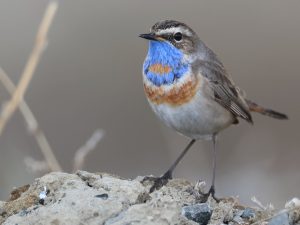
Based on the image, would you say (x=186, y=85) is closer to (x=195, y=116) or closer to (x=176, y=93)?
(x=176, y=93)

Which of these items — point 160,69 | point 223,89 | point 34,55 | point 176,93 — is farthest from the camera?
point 223,89

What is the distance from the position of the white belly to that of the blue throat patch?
0.20 m

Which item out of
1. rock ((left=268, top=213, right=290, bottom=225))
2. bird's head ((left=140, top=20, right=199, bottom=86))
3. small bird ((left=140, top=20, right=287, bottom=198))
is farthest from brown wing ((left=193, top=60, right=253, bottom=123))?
rock ((left=268, top=213, right=290, bottom=225))

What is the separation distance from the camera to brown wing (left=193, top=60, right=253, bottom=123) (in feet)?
32.1

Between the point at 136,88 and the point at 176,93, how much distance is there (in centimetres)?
Answer: 621

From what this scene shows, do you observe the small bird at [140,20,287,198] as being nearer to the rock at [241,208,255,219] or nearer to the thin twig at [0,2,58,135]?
the thin twig at [0,2,58,135]

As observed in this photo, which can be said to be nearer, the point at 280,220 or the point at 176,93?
the point at 280,220

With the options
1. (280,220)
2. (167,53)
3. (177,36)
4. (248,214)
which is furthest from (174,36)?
(280,220)

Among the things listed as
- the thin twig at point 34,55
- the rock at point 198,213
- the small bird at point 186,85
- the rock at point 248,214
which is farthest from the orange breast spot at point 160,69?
the rock at point 198,213

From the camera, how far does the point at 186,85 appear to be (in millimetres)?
9547

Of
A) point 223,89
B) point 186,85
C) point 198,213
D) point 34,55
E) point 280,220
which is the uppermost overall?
point 34,55

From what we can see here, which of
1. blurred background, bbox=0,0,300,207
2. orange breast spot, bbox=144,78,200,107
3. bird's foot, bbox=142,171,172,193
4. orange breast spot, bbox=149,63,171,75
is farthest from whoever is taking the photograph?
blurred background, bbox=0,0,300,207

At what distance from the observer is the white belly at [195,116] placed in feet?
31.2

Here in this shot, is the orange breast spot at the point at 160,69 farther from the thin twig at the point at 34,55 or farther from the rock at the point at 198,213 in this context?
the rock at the point at 198,213
